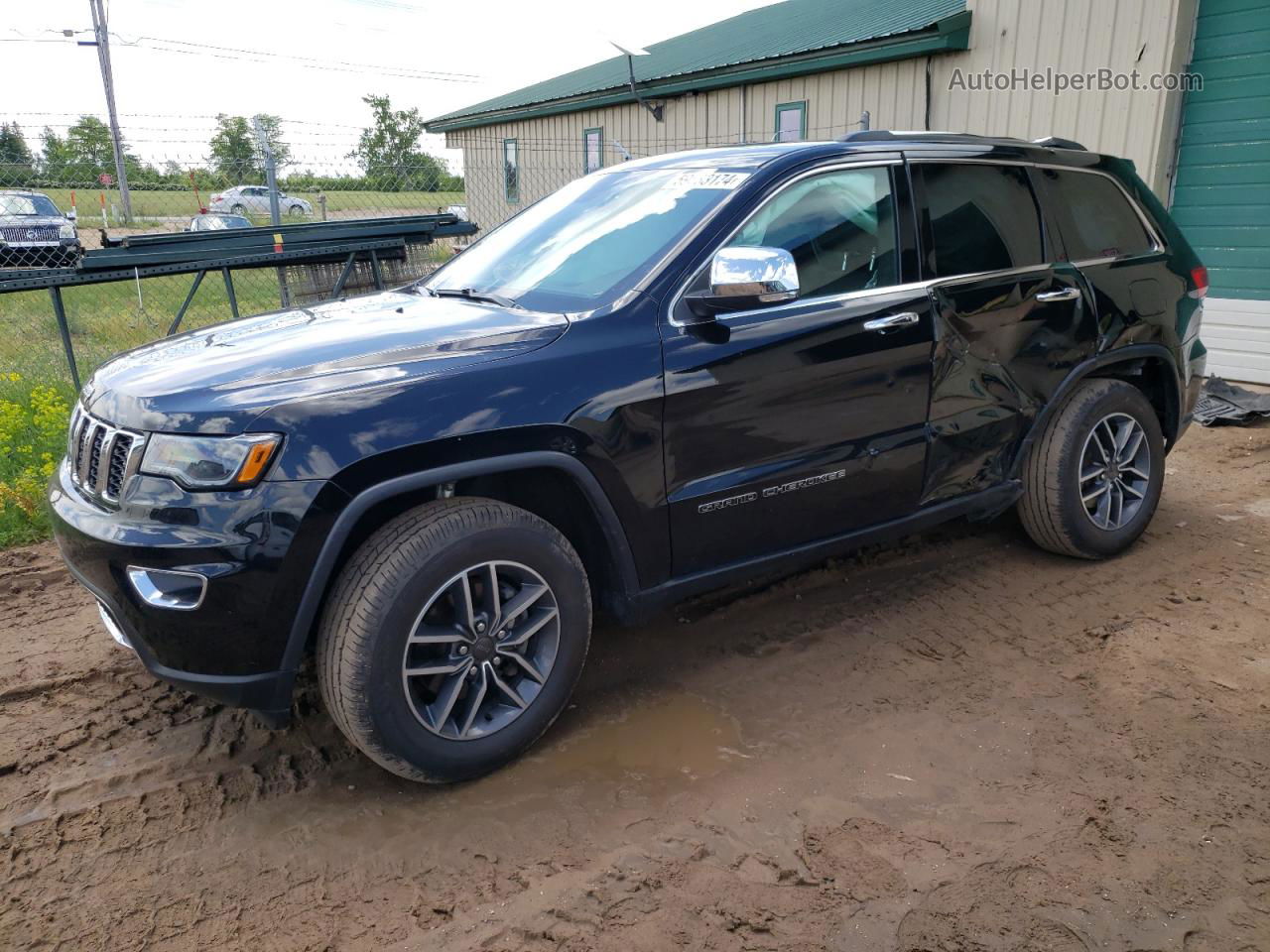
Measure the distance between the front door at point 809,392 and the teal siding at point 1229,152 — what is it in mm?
6168

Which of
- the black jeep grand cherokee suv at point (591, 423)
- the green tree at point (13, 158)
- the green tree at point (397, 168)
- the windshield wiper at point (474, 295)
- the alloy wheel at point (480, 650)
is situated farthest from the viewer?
the green tree at point (397, 168)

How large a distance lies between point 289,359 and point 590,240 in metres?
1.28

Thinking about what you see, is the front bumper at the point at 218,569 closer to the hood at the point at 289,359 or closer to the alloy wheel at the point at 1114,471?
the hood at the point at 289,359

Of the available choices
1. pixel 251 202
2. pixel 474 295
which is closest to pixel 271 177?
pixel 251 202

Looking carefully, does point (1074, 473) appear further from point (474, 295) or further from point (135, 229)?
point (135, 229)

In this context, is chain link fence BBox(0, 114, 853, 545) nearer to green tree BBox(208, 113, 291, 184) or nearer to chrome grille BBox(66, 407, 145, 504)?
green tree BBox(208, 113, 291, 184)

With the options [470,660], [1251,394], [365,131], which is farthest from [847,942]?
[365,131]

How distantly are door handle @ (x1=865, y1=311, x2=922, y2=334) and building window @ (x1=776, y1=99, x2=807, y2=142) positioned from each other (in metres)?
9.90

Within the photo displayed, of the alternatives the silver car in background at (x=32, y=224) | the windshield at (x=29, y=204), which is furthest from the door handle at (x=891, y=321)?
the windshield at (x=29, y=204)

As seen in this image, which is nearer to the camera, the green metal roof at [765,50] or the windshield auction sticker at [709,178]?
the windshield auction sticker at [709,178]

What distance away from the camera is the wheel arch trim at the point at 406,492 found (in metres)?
2.58

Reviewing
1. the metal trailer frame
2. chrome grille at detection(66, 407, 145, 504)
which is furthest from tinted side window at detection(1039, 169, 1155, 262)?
the metal trailer frame

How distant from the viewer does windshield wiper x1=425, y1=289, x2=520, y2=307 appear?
11.1 ft

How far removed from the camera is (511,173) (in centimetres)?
2198
